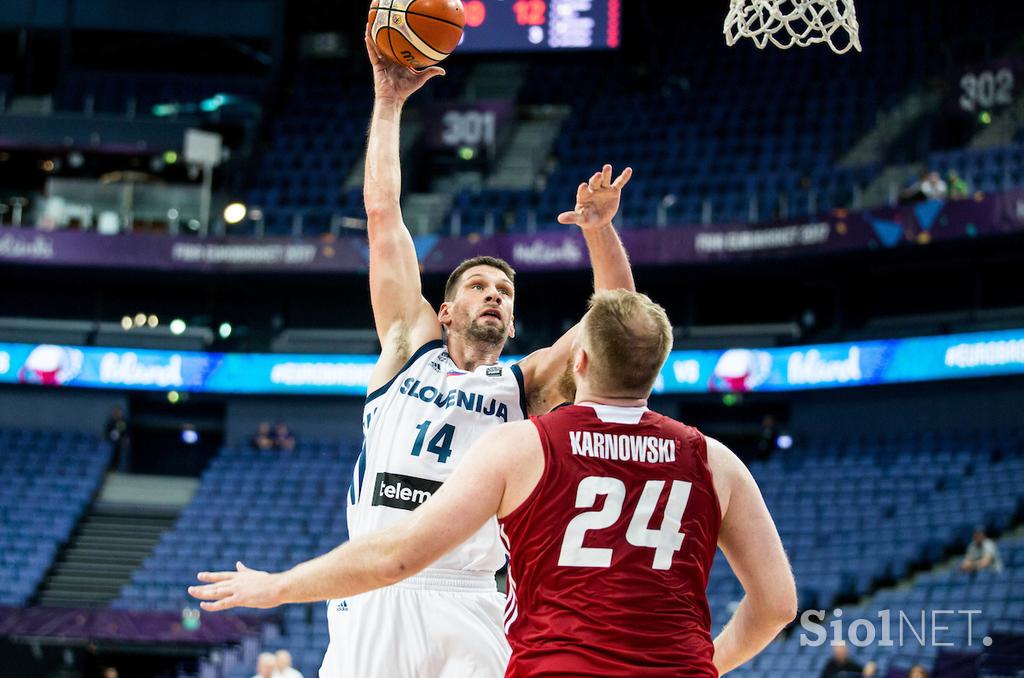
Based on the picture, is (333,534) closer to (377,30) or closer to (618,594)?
(377,30)

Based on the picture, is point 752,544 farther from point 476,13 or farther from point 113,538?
point 113,538

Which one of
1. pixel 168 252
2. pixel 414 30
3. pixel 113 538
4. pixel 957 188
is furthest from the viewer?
pixel 168 252

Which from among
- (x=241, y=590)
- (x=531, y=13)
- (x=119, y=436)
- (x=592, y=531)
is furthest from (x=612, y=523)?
(x=119, y=436)

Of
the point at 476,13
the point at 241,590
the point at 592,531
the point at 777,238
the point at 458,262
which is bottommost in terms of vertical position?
the point at 458,262

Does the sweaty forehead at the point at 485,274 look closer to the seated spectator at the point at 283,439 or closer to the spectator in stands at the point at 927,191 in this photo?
the spectator in stands at the point at 927,191

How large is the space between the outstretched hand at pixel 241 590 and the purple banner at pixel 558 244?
1769 cm

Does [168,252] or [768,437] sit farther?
[168,252]

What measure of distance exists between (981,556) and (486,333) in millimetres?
13146

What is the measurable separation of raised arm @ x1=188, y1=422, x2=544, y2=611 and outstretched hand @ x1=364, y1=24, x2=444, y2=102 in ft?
8.55

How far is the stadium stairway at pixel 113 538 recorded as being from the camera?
A: 867 inches

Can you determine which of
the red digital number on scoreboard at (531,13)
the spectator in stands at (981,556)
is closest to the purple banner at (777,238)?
the red digital number on scoreboard at (531,13)

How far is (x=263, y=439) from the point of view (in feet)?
82.1

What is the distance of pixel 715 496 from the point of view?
3.24 meters

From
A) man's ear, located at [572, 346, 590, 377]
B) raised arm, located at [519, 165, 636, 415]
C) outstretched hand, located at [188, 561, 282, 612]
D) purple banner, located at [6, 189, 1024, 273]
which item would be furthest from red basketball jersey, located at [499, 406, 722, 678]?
purple banner, located at [6, 189, 1024, 273]
